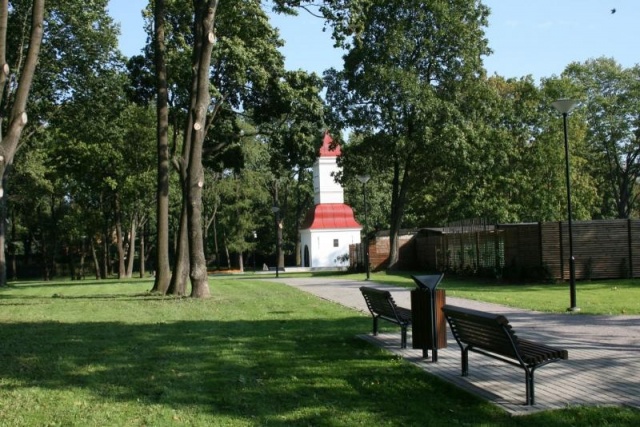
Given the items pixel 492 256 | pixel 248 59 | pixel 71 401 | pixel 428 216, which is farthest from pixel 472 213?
pixel 71 401

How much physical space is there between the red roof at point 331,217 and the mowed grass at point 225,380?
4006cm

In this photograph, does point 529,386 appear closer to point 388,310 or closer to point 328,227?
point 388,310

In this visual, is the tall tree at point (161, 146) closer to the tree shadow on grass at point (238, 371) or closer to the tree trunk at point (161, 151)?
the tree trunk at point (161, 151)

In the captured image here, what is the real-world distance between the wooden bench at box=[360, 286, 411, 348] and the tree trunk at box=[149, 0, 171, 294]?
1195 cm

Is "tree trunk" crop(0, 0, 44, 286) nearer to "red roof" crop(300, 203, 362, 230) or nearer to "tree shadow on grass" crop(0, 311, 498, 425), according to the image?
"tree shadow on grass" crop(0, 311, 498, 425)

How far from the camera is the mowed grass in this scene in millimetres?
5902

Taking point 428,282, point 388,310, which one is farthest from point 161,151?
point 428,282

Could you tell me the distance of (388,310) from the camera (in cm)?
1008

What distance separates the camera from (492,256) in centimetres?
2792

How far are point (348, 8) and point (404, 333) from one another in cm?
1182

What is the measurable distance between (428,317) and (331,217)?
4535cm

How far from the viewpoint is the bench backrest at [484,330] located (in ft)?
20.6

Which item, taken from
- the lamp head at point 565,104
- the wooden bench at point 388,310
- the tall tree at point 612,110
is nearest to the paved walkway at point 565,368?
the wooden bench at point 388,310

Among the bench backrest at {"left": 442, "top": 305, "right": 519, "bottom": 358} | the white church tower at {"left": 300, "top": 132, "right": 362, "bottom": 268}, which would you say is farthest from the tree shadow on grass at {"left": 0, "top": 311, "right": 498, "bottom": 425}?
the white church tower at {"left": 300, "top": 132, "right": 362, "bottom": 268}
